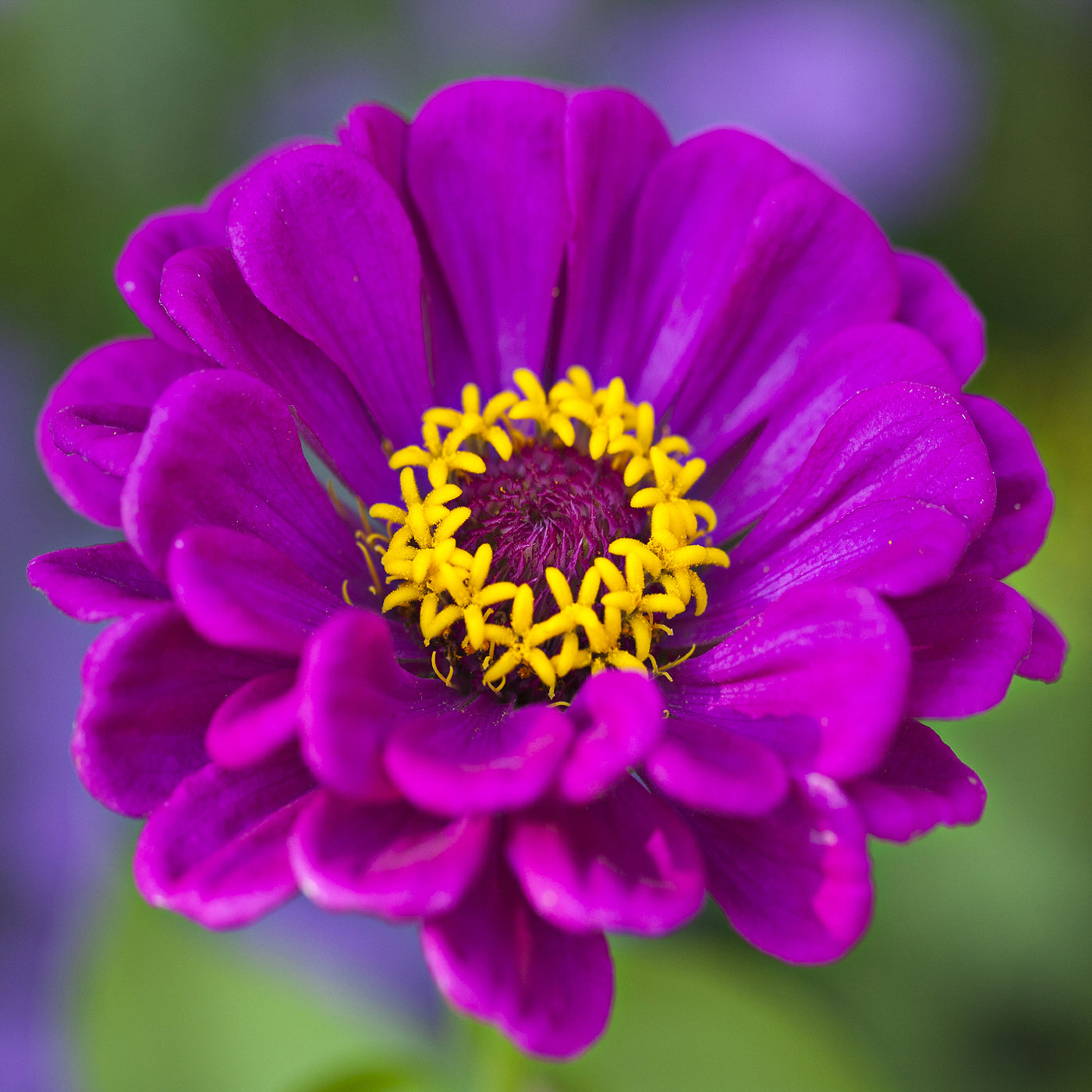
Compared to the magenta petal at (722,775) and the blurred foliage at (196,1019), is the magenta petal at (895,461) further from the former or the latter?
the blurred foliage at (196,1019)

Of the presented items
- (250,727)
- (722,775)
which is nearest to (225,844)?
(250,727)

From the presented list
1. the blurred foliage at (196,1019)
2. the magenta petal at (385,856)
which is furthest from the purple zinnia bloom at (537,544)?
the blurred foliage at (196,1019)

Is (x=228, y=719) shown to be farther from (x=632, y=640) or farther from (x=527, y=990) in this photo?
(x=632, y=640)

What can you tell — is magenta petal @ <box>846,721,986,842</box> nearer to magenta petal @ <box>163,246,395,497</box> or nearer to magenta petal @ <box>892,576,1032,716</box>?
magenta petal @ <box>892,576,1032,716</box>

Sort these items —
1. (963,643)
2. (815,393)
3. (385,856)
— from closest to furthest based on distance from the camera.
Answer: (385,856)
(963,643)
(815,393)

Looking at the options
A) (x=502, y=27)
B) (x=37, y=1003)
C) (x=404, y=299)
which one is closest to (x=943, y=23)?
(x=502, y=27)

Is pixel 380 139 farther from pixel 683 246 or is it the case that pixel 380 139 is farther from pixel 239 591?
pixel 239 591
